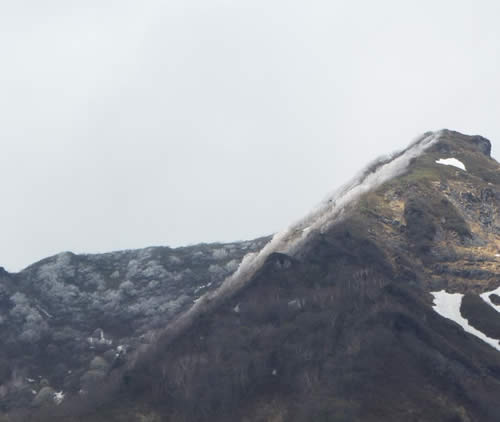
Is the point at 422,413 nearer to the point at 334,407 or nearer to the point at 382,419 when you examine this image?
the point at 382,419

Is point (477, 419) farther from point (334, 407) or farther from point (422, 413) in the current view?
point (334, 407)

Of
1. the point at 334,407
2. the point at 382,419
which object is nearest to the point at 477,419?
the point at 382,419

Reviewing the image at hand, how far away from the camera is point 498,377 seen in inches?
7815

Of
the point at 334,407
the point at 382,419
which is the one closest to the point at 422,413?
the point at 382,419

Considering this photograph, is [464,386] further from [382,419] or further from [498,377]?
[382,419]

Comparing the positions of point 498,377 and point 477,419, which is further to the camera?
point 498,377

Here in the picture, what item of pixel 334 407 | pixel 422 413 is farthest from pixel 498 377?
pixel 334 407

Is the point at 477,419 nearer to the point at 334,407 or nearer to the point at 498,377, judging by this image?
the point at 498,377

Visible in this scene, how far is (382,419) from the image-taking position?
613ft

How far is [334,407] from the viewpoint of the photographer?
19688 cm

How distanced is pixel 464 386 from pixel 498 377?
11.1 metres

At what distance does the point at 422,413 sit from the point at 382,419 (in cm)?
1053

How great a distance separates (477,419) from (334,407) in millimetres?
36930

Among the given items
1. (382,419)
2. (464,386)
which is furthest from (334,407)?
(464,386)
